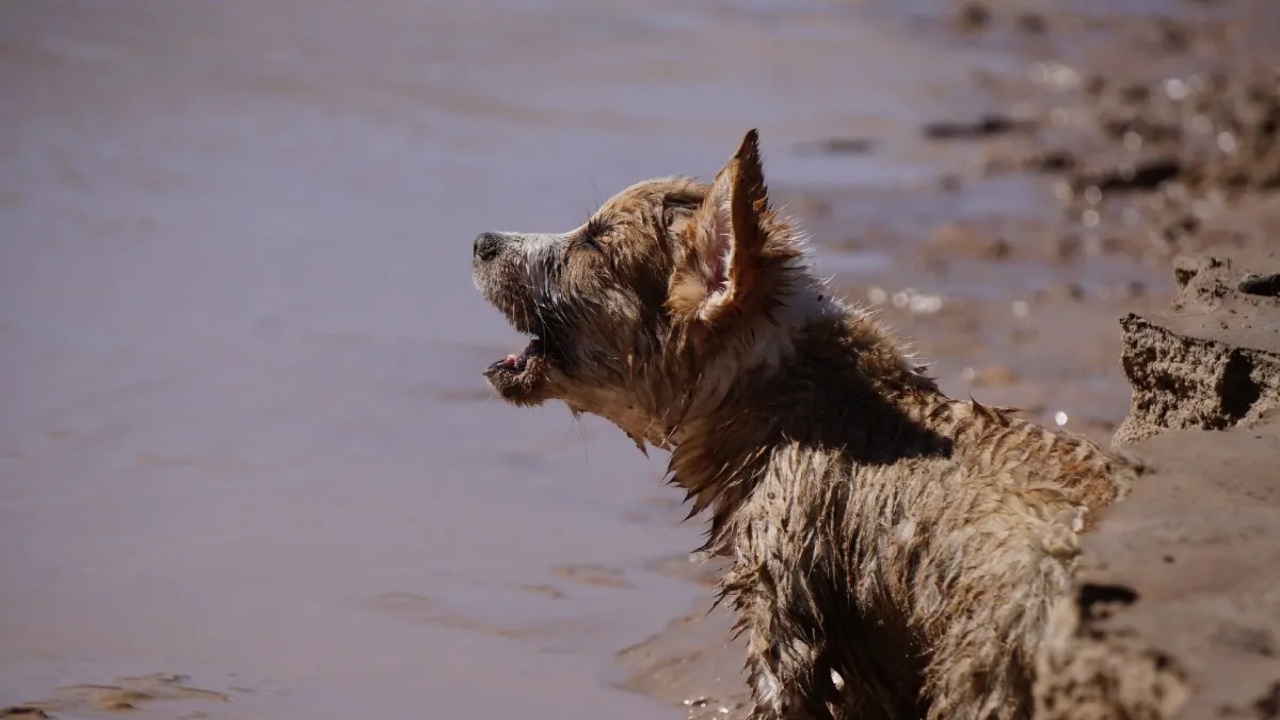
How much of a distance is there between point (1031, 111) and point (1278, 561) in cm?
1204

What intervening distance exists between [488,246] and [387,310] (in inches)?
156

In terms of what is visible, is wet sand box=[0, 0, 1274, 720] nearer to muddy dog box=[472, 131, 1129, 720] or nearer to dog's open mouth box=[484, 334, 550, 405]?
dog's open mouth box=[484, 334, 550, 405]

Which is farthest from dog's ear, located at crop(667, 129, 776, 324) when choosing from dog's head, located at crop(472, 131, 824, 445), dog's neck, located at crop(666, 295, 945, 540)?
dog's neck, located at crop(666, 295, 945, 540)

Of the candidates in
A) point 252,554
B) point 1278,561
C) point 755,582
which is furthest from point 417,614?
point 1278,561

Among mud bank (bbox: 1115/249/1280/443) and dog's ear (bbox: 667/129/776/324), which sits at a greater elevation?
dog's ear (bbox: 667/129/776/324)

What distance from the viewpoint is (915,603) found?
4.16 metres

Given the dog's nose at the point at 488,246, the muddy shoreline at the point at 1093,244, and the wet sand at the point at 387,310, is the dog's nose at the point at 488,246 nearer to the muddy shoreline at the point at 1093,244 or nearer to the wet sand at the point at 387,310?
the muddy shoreline at the point at 1093,244

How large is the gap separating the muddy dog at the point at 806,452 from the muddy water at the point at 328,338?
1.33 m

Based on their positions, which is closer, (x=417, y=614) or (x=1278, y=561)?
(x=1278, y=561)

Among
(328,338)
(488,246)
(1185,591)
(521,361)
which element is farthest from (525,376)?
(328,338)

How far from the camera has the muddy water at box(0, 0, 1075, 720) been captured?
6254 mm

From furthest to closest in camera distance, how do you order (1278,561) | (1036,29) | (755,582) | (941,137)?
(1036,29)
(941,137)
(755,582)
(1278,561)

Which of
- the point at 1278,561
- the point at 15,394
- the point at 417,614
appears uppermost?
the point at 1278,561

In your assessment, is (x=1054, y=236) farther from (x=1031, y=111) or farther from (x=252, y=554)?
(x=252, y=554)
